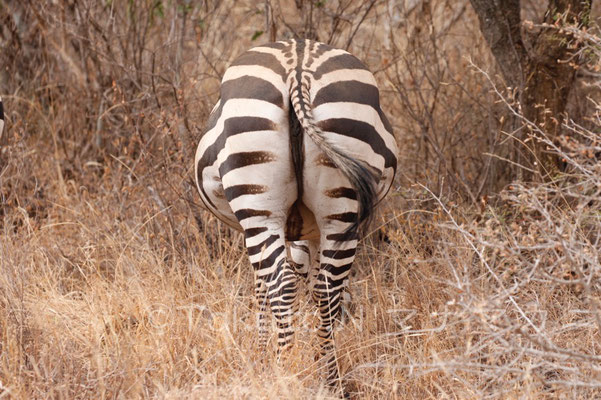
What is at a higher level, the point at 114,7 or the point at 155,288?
the point at 114,7

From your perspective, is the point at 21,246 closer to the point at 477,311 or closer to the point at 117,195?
the point at 117,195

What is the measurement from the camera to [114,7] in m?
6.11

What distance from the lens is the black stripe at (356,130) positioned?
125 inches

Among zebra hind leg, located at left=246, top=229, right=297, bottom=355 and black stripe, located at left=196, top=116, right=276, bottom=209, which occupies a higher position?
black stripe, located at left=196, top=116, right=276, bottom=209

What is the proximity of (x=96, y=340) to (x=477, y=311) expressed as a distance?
182cm

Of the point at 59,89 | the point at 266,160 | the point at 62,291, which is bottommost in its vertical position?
the point at 62,291

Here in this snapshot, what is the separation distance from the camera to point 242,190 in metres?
3.24

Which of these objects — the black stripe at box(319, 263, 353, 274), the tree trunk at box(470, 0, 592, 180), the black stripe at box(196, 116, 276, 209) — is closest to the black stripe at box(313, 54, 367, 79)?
the black stripe at box(196, 116, 276, 209)

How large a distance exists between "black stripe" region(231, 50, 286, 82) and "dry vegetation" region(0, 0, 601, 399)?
877mm

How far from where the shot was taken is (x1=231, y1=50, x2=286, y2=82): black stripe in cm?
328

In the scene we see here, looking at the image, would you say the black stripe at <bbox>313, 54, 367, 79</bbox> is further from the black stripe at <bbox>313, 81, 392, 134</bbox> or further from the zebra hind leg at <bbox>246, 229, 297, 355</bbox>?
the zebra hind leg at <bbox>246, 229, 297, 355</bbox>

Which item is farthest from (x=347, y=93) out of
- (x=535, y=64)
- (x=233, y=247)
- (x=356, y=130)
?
(x=535, y=64)

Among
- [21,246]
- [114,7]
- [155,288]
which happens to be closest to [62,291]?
[21,246]

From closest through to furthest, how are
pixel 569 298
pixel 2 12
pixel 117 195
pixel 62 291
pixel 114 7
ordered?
pixel 569 298 → pixel 62 291 → pixel 117 195 → pixel 114 7 → pixel 2 12
